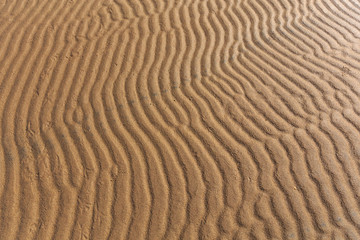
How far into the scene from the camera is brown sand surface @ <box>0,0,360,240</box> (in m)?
3.22

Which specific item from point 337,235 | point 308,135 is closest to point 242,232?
point 337,235

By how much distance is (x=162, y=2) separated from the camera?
5895 millimetres

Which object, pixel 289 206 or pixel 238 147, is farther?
pixel 238 147

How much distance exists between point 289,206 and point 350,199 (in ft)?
1.98

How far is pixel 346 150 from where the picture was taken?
3.66 meters

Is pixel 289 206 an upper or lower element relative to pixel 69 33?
lower

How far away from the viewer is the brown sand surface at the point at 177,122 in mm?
3221

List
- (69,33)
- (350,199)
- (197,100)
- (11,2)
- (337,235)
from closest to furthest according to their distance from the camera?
(337,235), (350,199), (197,100), (69,33), (11,2)

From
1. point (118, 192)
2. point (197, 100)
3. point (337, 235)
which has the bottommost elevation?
point (337, 235)

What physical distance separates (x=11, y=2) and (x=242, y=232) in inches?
206

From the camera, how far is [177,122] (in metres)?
3.98

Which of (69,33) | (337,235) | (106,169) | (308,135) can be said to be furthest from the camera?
(69,33)

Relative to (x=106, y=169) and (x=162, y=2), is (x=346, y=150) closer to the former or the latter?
(x=106, y=169)

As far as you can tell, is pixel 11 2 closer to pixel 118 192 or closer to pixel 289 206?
pixel 118 192
